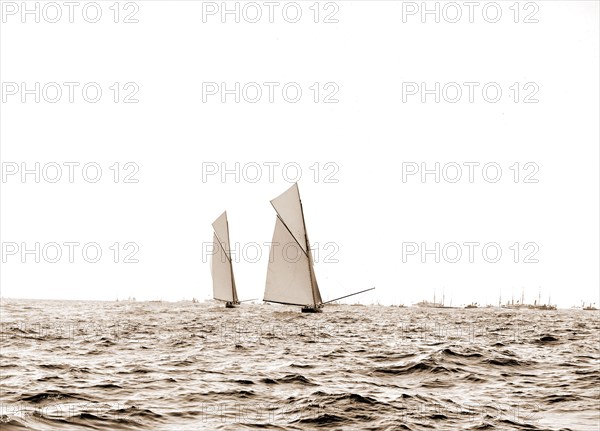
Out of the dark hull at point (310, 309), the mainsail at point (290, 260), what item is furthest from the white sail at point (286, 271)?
the dark hull at point (310, 309)

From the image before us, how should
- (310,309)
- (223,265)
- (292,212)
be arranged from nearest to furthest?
(292,212)
(310,309)
(223,265)

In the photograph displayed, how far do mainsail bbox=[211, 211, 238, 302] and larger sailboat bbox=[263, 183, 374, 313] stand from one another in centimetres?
2734

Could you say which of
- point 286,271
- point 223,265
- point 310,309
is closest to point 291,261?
point 286,271

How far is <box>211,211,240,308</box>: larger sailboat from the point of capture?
3100 inches

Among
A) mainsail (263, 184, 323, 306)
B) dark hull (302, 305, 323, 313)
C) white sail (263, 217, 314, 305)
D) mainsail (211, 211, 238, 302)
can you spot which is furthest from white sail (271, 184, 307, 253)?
mainsail (211, 211, 238, 302)

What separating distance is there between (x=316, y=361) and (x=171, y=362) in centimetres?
462

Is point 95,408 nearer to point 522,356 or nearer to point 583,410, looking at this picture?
point 583,410

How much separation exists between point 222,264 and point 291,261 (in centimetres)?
3003

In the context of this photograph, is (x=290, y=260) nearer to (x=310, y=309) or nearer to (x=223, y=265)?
(x=310, y=309)

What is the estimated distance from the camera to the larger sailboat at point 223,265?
3100 inches

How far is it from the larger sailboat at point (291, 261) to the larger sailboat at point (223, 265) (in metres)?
27.3

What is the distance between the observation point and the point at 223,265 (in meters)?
79.8

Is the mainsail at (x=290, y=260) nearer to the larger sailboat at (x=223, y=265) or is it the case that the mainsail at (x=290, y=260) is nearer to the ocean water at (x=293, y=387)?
the ocean water at (x=293, y=387)

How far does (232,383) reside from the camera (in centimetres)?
1474
